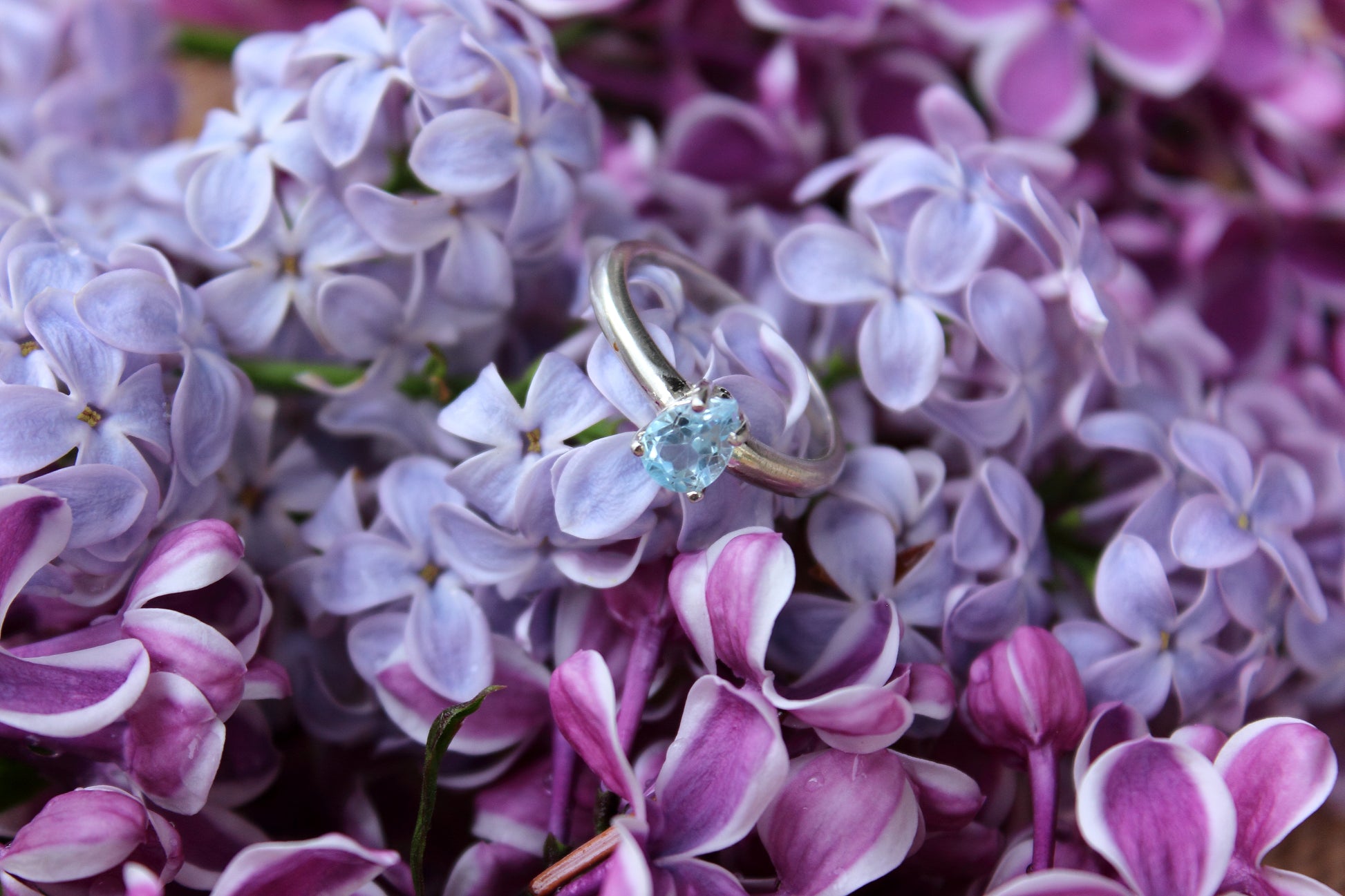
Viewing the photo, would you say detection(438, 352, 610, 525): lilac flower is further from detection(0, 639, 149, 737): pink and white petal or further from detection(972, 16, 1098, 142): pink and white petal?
detection(972, 16, 1098, 142): pink and white petal

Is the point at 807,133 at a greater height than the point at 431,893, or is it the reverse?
the point at 807,133

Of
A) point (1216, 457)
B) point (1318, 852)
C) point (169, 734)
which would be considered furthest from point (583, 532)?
point (1318, 852)

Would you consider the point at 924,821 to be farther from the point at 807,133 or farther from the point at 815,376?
the point at 807,133

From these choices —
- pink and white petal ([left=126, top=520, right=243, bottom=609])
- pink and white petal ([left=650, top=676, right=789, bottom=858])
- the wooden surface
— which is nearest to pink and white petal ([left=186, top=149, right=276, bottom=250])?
pink and white petal ([left=126, top=520, right=243, bottom=609])

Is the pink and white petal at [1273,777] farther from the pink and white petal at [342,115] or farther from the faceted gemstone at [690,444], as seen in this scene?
the pink and white petal at [342,115]

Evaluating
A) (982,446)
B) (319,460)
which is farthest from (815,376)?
(319,460)
